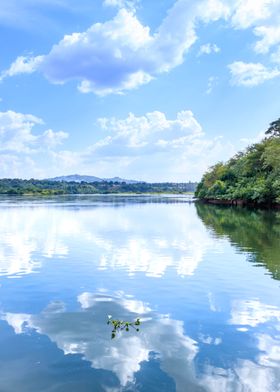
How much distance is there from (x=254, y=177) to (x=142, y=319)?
63887 mm

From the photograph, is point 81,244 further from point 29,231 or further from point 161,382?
point 161,382

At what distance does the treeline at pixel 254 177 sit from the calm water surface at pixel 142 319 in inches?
1276

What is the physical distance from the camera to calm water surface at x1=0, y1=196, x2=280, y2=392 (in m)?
6.72

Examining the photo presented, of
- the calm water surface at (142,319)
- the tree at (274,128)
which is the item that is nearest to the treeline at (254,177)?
the tree at (274,128)

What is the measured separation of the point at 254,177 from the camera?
230ft

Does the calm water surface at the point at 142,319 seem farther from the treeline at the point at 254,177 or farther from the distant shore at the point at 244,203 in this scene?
the distant shore at the point at 244,203

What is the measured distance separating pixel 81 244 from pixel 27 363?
50.7 ft

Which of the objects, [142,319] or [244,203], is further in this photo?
[244,203]

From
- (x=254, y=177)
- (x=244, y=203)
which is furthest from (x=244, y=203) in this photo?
(x=254, y=177)

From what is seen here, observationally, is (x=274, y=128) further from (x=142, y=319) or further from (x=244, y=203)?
(x=142, y=319)

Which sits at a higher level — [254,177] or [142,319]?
[254,177]

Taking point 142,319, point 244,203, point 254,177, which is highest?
point 254,177

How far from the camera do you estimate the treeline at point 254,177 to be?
182 feet

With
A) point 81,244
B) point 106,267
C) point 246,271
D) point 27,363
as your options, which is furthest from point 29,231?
point 27,363
